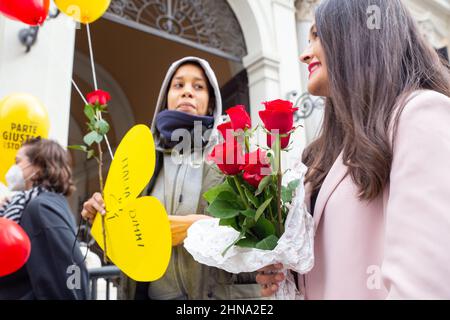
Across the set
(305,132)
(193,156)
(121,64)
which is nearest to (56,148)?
(193,156)

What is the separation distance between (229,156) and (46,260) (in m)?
1.41

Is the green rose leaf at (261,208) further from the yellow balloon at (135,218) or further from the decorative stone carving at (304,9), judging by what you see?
the decorative stone carving at (304,9)

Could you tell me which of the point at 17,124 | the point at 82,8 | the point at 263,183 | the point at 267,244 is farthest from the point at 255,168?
the point at 17,124

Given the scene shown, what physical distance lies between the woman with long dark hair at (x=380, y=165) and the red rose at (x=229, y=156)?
0.80ft

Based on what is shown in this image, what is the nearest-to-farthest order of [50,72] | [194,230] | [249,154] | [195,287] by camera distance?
[249,154] < [194,230] < [195,287] < [50,72]

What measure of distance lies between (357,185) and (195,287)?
0.75 metres

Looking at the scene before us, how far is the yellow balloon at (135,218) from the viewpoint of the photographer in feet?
4.11

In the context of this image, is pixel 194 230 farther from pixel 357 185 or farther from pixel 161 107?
pixel 161 107

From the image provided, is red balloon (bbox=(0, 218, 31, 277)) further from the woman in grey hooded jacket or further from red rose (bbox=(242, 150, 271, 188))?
red rose (bbox=(242, 150, 271, 188))

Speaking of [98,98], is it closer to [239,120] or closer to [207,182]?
[207,182]

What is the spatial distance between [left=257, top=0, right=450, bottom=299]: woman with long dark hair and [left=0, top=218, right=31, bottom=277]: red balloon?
1.12 metres

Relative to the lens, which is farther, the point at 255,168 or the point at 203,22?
the point at 203,22

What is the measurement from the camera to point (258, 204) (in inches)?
37.1

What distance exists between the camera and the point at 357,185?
3.18 ft
